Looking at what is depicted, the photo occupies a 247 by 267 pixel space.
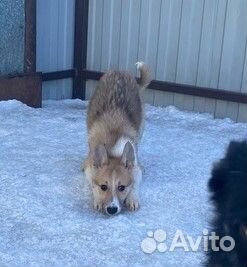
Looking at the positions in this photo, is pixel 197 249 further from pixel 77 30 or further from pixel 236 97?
pixel 77 30

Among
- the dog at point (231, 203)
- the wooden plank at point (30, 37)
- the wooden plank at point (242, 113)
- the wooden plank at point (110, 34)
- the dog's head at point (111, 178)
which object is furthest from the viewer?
the wooden plank at point (110, 34)

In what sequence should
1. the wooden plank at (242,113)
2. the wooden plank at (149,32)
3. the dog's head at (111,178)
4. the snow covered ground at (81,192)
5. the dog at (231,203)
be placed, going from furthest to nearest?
1. the wooden plank at (149,32)
2. the wooden plank at (242,113)
3. the dog's head at (111,178)
4. the snow covered ground at (81,192)
5. the dog at (231,203)

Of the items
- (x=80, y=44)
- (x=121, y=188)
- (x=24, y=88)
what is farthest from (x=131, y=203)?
(x=80, y=44)

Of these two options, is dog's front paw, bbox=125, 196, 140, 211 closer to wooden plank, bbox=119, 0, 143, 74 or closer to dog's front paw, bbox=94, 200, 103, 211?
dog's front paw, bbox=94, 200, 103, 211

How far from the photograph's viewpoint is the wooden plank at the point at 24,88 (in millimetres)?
6398

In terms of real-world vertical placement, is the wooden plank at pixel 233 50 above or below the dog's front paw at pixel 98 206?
above

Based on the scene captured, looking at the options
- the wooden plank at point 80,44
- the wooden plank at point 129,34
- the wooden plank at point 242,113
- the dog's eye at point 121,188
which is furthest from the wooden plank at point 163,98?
the dog's eye at point 121,188

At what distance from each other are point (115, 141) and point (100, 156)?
14.4 inches

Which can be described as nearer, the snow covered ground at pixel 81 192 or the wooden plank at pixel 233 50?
the snow covered ground at pixel 81 192

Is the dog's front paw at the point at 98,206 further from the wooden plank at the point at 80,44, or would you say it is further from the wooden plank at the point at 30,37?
the wooden plank at the point at 80,44

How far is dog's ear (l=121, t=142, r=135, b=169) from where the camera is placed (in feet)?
13.3

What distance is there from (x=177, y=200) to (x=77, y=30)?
3702 millimetres

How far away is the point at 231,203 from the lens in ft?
6.53
